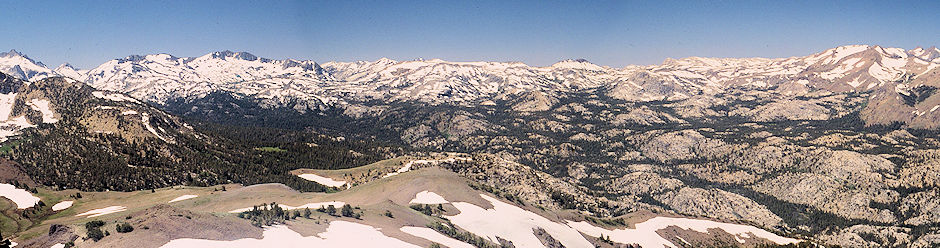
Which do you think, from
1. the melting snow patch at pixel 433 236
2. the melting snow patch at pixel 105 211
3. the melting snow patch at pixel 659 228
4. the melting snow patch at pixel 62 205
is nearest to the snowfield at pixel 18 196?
the melting snow patch at pixel 62 205

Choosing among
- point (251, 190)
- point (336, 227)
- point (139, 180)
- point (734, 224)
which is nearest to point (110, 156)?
point (139, 180)

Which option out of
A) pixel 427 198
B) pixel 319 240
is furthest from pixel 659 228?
pixel 319 240

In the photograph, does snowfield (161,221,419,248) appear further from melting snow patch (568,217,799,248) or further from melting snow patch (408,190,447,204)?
melting snow patch (568,217,799,248)

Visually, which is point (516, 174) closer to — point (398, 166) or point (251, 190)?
point (398, 166)

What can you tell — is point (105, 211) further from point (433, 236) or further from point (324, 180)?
point (324, 180)

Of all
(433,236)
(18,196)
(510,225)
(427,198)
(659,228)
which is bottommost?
(659,228)

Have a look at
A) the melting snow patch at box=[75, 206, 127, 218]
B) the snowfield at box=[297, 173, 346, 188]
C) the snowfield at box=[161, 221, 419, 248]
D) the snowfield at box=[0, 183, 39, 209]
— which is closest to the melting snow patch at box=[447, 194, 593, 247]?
the snowfield at box=[161, 221, 419, 248]

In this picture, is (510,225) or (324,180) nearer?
(510,225)
